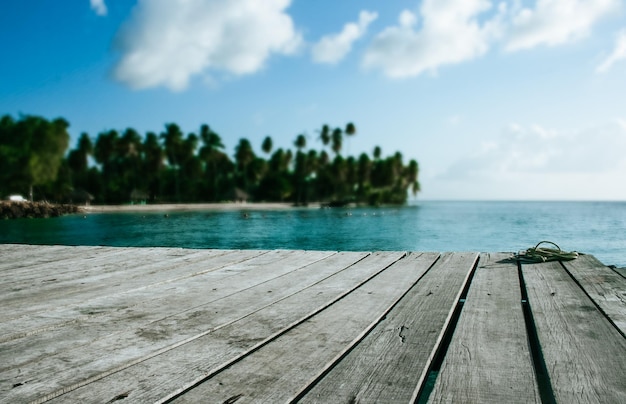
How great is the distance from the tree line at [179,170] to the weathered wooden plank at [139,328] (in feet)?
237

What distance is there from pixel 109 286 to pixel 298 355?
2.04 meters

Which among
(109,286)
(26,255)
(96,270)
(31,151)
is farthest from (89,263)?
(31,151)

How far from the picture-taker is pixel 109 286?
3.29m

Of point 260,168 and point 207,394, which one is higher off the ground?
point 260,168

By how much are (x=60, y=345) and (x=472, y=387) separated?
63.7 inches

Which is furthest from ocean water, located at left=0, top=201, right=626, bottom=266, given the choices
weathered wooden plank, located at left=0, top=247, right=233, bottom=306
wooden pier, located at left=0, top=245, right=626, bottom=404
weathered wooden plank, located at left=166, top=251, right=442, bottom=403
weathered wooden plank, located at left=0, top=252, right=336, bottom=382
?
weathered wooden plank, located at left=166, top=251, right=442, bottom=403

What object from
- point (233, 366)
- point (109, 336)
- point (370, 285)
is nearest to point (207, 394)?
point (233, 366)

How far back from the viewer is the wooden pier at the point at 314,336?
149cm

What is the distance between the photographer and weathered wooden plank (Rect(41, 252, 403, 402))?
146 cm

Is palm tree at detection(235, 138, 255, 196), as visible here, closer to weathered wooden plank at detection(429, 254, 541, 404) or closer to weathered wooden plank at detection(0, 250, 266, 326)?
weathered wooden plank at detection(0, 250, 266, 326)

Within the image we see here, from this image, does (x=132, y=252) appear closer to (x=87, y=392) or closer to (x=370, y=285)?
(x=370, y=285)

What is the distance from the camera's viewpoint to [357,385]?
1.52 meters

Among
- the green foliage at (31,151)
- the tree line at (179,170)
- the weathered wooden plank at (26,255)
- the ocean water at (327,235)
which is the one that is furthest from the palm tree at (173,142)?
the weathered wooden plank at (26,255)

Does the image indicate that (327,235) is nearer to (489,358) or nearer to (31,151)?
(489,358)
